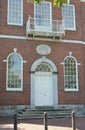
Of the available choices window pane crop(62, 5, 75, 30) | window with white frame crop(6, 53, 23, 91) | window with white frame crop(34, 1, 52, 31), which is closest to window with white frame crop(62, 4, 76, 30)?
window pane crop(62, 5, 75, 30)

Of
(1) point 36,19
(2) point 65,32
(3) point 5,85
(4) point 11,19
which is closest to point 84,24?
(2) point 65,32

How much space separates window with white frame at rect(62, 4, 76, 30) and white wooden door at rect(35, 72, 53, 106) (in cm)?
429

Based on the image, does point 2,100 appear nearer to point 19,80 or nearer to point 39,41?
point 19,80

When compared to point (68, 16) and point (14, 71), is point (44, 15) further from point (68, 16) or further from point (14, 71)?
point (14, 71)

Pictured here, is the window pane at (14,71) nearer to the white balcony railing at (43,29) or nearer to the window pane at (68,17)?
the white balcony railing at (43,29)

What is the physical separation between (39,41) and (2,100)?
5389 millimetres

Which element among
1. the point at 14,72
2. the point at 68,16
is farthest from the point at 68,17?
the point at 14,72

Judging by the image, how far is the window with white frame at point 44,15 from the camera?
2159cm

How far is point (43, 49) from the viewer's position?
21281mm

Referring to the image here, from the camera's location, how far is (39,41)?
21328mm

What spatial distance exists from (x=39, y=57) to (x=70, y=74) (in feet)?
9.29

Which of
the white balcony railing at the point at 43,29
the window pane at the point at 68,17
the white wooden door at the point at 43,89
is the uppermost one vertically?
the window pane at the point at 68,17

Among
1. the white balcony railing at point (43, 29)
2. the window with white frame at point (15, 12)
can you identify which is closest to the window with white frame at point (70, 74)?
the white balcony railing at point (43, 29)

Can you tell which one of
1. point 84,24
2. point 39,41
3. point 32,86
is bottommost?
point 32,86
